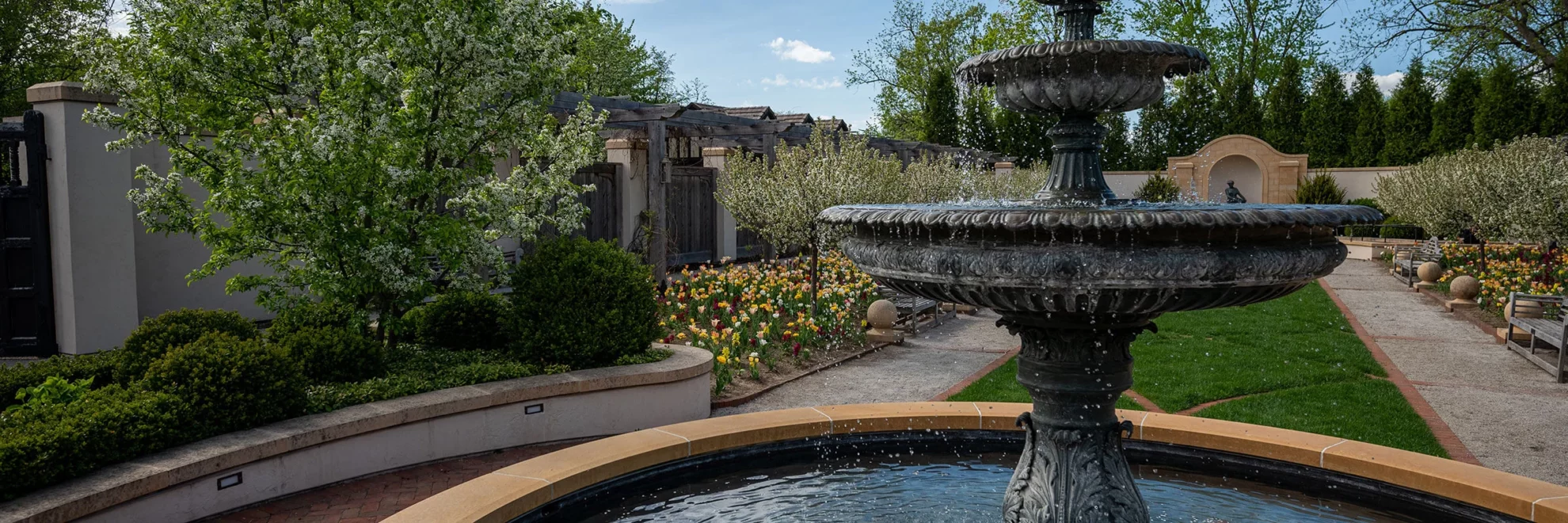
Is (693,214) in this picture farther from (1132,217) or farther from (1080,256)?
(1132,217)

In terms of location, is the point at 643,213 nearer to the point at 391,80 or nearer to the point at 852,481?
the point at 391,80

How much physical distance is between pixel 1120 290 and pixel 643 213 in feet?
37.7

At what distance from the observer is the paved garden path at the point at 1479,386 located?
683 centimetres

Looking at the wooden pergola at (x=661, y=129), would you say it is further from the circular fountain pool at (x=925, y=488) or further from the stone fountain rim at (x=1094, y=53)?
the stone fountain rim at (x=1094, y=53)

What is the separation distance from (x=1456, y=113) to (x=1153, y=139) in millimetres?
10385

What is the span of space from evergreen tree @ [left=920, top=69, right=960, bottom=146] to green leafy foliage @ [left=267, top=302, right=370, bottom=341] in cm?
2878

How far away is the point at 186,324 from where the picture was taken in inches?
258

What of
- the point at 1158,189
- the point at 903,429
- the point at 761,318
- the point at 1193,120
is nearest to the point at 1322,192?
the point at 1158,189

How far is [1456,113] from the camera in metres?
29.9

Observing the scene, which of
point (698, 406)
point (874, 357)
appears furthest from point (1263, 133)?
point (698, 406)

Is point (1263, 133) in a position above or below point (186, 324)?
above

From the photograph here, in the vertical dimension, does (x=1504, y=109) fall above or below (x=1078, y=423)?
above

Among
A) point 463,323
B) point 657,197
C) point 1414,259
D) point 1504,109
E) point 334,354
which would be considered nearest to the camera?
point 334,354

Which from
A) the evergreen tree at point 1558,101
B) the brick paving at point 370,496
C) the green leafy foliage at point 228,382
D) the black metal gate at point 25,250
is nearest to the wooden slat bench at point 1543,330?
the brick paving at point 370,496
